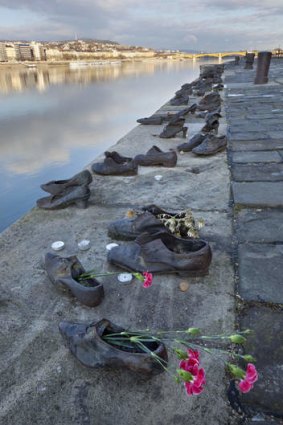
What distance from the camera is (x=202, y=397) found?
3.73ft

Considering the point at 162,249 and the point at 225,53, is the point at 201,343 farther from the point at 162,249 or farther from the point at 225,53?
the point at 225,53

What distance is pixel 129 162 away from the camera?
3.58 metres

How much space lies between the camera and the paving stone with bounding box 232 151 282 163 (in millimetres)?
3471

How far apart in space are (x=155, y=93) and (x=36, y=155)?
10553 mm

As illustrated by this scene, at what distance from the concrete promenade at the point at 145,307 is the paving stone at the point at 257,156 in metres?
0.50

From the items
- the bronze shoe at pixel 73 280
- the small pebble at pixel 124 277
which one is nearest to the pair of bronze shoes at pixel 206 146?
the small pebble at pixel 124 277

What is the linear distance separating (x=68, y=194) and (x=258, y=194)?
60.8 inches

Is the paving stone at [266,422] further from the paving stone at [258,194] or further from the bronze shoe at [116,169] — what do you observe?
the bronze shoe at [116,169]

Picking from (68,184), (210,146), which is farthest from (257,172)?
(68,184)

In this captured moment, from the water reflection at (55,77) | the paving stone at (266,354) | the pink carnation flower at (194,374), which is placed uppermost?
the pink carnation flower at (194,374)

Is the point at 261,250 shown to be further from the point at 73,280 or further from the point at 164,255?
the point at 73,280

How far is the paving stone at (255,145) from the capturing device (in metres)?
3.89

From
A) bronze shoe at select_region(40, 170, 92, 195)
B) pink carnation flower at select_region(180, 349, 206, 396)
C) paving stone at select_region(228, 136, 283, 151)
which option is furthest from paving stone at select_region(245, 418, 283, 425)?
paving stone at select_region(228, 136, 283, 151)

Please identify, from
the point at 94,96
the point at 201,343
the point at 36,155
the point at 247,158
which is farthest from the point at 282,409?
the point at 94,96
